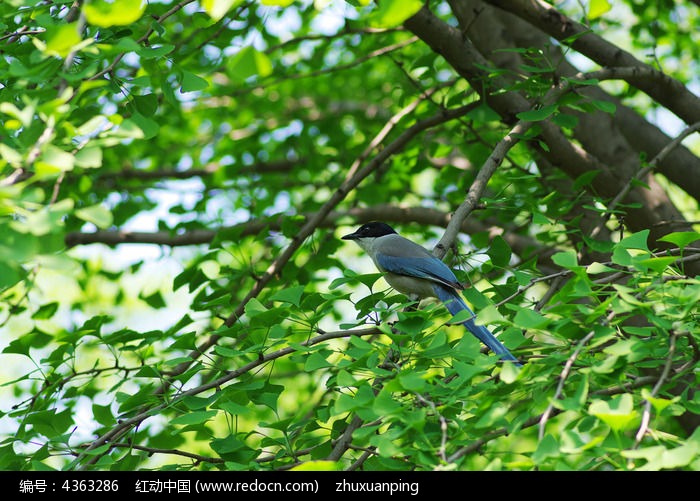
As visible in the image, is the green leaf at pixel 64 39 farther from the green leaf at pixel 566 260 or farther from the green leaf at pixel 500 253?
the green leaf at pixel 500 253

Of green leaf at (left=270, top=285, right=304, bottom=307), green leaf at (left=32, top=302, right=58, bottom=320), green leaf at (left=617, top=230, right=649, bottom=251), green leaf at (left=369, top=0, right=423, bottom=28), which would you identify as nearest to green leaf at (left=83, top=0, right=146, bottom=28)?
green leaf at (left=369, top=0, right=423, bottom=28)

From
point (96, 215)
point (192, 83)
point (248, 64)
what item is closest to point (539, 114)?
point (192, 83)

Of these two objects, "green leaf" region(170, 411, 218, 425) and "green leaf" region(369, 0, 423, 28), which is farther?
"green leaf" region(170, 411, 218, 425)

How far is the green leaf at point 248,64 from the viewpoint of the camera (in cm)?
219

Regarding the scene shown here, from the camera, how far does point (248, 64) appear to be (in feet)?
7.22

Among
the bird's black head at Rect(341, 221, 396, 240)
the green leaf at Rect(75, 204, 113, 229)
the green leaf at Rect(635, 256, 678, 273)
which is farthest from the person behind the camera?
the bird's black head at Rect(341, 221, 396, 240)

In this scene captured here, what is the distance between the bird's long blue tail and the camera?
2918 mm

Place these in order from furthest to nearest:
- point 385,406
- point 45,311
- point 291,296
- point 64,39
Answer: point 45,311 → point 291,296 → point 385,406 → point 64,39

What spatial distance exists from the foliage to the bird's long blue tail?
0.11 meters

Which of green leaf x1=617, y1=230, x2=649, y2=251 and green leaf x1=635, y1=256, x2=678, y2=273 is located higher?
green leaf x1=617, y1=230, x2=649, y2=251

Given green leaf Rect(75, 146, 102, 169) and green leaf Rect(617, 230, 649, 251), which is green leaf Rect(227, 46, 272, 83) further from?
green leaf Rect(617, 230, 649, 251)

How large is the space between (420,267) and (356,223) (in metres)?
1.76

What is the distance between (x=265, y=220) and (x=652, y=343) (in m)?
3.29

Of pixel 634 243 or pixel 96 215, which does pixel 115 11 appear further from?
pixel 634 243
